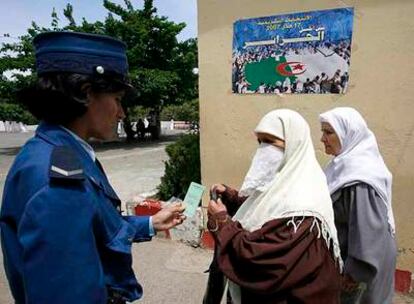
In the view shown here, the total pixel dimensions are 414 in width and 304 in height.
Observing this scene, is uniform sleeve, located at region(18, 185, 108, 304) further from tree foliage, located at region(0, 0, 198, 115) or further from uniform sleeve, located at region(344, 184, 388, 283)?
tree foliage, located at region(0, 0, 198, 115)

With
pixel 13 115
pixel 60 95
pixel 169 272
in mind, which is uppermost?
pixel 60 95

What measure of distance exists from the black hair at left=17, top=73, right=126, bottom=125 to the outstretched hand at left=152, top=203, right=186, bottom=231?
0.75 metres

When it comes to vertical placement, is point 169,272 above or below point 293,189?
below

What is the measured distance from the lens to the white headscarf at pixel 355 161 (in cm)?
230

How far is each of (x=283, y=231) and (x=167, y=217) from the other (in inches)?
21.9

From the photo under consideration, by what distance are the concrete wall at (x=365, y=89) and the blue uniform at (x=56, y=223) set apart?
325 cm

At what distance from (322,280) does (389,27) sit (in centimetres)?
280

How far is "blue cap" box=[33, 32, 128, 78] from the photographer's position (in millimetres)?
1284

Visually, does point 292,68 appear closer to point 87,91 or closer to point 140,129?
point 87,91

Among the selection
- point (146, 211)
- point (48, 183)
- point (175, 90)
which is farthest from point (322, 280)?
point (175, 90)

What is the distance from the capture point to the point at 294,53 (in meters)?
4.20

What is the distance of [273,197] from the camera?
6.36 ft

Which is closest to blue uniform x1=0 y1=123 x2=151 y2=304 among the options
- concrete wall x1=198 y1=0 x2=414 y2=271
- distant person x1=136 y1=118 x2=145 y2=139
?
concrete wall x1=198 y1=0 x2=414 y2=271

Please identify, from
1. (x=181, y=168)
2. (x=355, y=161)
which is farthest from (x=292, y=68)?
(x=181, y=168)
